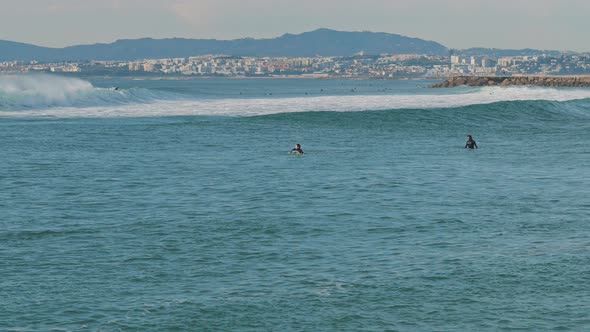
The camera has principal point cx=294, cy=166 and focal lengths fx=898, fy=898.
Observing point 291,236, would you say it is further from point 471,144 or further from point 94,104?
point 94,104

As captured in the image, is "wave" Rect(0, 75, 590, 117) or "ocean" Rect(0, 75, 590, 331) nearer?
"ocean" Rect(0, 75, 590, 331)

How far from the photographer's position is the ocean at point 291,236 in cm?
1678

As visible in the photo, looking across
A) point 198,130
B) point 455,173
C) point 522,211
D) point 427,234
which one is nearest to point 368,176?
point 455,173

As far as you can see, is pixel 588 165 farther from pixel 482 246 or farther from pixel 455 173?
pixel 482 246

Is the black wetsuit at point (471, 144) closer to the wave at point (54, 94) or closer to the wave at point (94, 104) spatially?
the wave at point (94, 104)

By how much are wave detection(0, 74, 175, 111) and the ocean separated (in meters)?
36.9

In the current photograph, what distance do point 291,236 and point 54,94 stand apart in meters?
72.4

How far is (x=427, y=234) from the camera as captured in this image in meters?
23.1

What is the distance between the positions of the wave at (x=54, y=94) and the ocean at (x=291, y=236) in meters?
36.9

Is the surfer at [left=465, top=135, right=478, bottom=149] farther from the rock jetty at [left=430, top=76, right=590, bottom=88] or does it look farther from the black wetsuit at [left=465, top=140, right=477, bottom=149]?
the rock jetty at [left=430, top=76, right=590, bottom=88]

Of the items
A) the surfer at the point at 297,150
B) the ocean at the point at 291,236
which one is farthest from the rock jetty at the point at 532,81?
the surfer at the point at 297,150

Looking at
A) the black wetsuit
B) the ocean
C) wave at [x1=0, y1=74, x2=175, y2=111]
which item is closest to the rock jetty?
wave at [x1=0, y1=74, x2=175, y2=111]

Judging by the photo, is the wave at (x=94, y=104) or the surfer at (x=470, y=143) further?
the wave at (x=94, y=104)

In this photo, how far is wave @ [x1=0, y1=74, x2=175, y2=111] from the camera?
8294 centimetres
